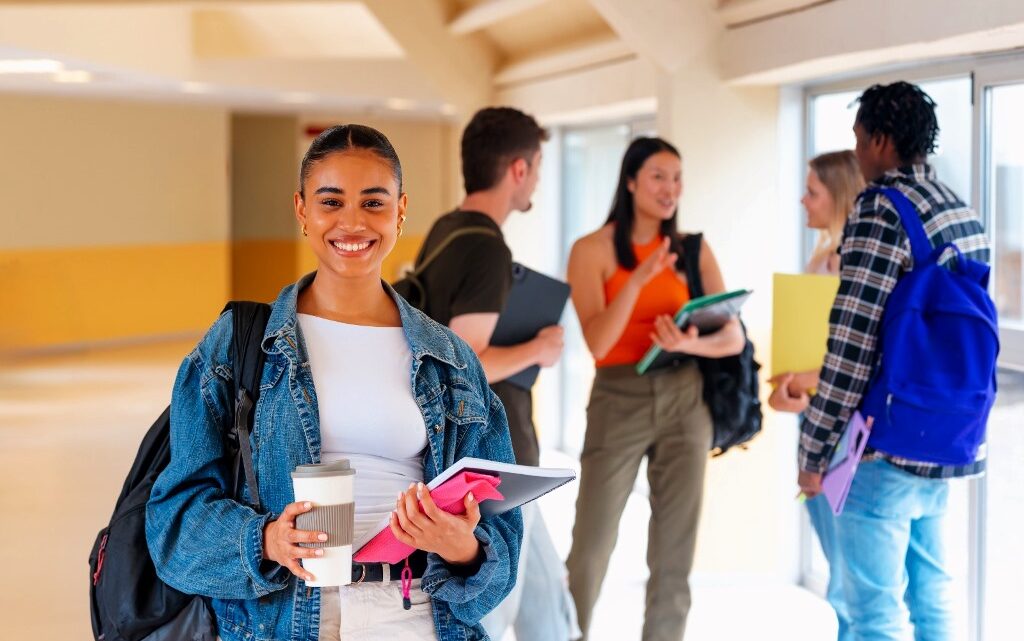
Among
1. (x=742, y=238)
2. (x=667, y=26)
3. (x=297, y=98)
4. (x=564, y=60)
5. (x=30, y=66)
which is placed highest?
(x=297, y=98)

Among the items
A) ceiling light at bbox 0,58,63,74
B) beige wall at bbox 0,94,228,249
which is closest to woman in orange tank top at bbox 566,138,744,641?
ceiling light at bbox 0,58,63,74

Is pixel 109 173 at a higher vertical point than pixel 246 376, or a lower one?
higher

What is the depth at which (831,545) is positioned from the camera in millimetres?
4188

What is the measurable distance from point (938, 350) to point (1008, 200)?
4.08 feet

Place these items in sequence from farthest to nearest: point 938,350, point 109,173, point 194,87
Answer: point 109,173, point 194,87, point 938,350

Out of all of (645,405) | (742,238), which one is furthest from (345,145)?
(742,238)

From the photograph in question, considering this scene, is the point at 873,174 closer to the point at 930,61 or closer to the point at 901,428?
the point at 901,428

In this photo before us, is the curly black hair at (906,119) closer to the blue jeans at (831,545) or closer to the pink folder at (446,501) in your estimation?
the blue jeans at (831,545)

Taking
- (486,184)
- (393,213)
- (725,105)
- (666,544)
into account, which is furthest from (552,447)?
(393,213)

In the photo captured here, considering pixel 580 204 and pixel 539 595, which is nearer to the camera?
pixel 539 595

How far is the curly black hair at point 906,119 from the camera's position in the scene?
3.43 meters

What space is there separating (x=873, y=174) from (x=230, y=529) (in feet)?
7.39

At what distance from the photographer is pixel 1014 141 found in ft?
13.8

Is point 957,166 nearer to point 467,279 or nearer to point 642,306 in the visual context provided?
point 642,306
